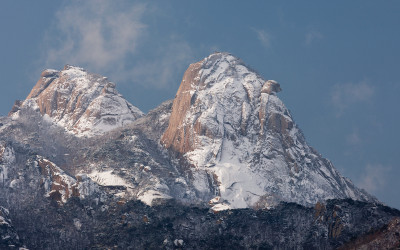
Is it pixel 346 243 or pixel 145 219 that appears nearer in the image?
pixel 346 243

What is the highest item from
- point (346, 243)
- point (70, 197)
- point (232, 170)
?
point (232, 170)

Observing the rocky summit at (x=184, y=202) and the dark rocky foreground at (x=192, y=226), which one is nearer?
the dark rocky foreground at (x=192, y=226)

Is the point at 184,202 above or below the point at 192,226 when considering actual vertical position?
above

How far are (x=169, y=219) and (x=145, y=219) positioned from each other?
425 cm

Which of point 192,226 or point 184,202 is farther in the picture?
point 184,202

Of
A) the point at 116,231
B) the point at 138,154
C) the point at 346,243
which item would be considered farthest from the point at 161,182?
the point at 346,243

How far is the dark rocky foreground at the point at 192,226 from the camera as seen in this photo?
146 meters

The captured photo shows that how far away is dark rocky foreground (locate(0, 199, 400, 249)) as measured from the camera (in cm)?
14562

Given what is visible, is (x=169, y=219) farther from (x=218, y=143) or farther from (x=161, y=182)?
(x=218, y=143)

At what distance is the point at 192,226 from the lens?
155500mm

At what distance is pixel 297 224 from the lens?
509 ft

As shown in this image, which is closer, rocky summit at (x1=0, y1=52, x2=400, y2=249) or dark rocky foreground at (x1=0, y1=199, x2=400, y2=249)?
dark rocky foreground at (x1=0, y1=199, x2=400, y2=249)

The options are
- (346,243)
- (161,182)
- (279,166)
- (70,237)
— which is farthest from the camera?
(279,166)

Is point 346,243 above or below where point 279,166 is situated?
below
